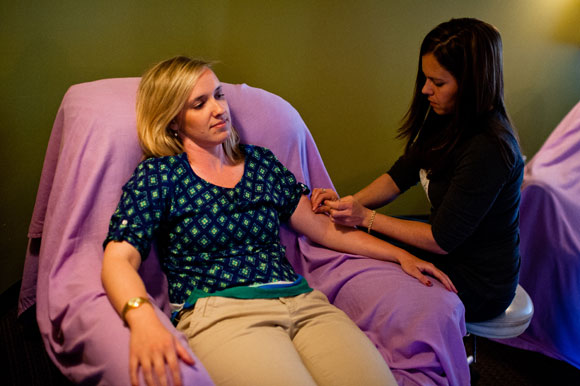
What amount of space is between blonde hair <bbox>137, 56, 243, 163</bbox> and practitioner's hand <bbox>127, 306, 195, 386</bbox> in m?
0.51

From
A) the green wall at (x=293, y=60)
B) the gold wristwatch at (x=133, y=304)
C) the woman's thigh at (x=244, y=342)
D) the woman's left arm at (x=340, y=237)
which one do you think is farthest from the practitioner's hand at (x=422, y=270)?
the green wall at (x=293, y=60)

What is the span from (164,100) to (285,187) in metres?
0.43

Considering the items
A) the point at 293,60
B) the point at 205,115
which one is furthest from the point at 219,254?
the point at 293,60

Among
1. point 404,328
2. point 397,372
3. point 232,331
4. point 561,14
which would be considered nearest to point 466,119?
point 404,328

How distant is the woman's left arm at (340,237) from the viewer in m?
1.50

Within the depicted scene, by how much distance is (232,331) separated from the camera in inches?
44.3

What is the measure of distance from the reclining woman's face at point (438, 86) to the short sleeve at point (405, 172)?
0.83 feet

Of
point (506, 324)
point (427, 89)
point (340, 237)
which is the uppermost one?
point (427, 89)

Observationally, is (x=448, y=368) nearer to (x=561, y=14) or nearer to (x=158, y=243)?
(x=158, y=243)

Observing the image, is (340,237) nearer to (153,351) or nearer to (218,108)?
(218,108)

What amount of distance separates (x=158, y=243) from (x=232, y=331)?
0.36 metres

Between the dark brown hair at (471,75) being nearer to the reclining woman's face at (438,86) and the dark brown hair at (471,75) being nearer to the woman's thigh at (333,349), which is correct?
the reclining woman's face at (438,86)

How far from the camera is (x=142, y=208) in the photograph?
119 cm

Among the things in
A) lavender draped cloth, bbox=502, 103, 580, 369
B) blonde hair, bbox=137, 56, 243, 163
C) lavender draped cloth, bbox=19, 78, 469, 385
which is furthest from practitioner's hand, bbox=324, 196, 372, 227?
lavender draped cloth, bbox=502, 103, 580, 369
